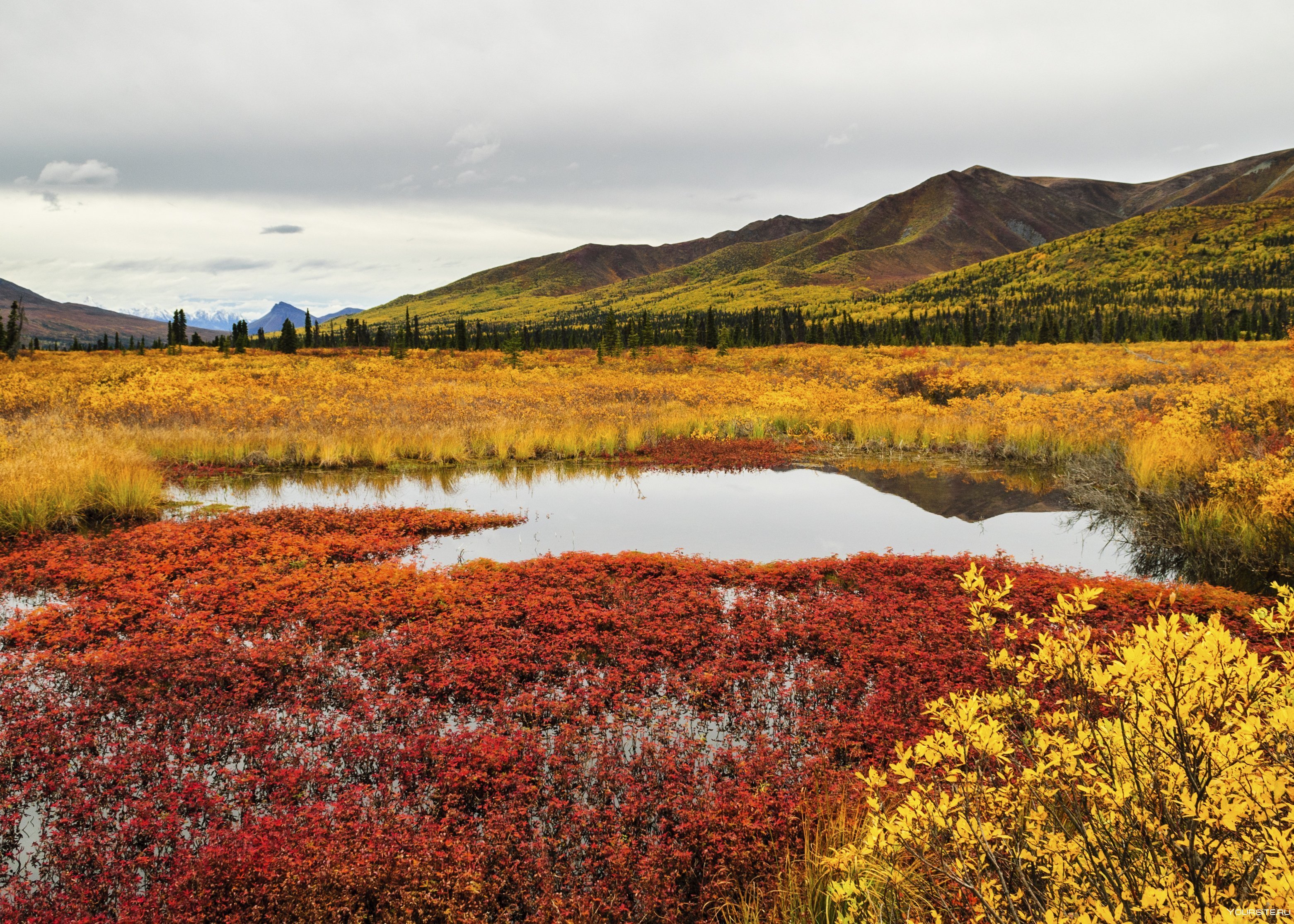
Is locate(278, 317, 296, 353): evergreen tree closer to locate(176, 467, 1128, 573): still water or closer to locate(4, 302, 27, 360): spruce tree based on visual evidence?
locate(4, 302, 27, 360): spruce tree

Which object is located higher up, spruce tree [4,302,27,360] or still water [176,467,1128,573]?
spruce tree [4,302,27,360]

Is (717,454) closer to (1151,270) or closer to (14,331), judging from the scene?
(14,331)

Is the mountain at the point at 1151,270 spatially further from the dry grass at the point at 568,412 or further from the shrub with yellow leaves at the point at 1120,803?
the shrub with yellow leaves at the point at 1120,803

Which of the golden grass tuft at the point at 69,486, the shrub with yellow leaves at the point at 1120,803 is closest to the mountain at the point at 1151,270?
the golden grass tuft at the point at 69,486

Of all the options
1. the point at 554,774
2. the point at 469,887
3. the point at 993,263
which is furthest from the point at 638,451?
the point at 993,263

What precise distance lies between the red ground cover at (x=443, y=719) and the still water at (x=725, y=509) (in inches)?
53.9

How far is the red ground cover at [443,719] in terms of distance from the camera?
3.88 meters

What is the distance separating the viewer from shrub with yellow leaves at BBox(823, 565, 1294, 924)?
2.09 metres

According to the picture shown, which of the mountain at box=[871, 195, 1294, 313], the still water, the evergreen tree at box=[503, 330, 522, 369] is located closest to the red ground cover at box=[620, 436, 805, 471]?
the still water

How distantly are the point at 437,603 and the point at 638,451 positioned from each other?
11360mm

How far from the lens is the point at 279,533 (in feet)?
35.7

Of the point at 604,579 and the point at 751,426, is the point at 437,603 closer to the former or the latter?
the point at 604,579

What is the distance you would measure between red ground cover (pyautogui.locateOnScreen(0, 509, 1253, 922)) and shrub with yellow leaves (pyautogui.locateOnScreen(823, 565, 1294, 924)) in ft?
5.36

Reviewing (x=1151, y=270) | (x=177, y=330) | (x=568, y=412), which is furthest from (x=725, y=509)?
(x=1151, y=270)
